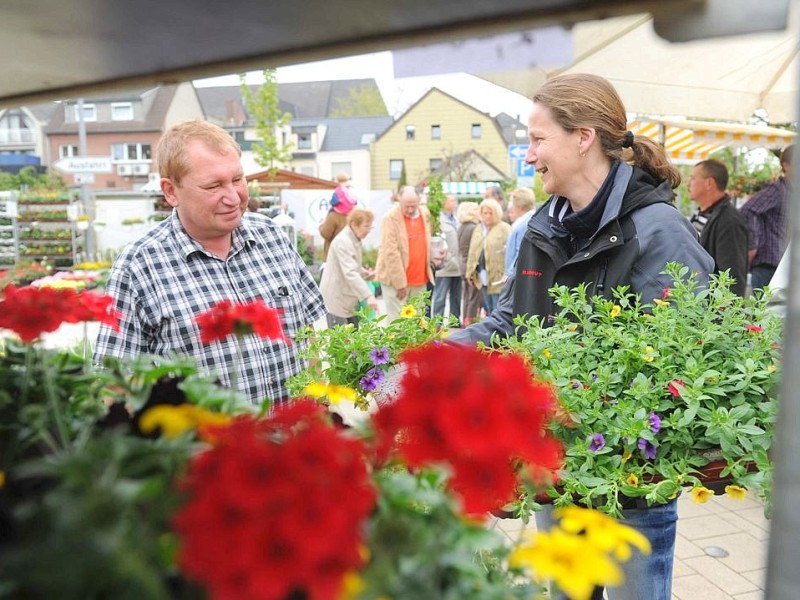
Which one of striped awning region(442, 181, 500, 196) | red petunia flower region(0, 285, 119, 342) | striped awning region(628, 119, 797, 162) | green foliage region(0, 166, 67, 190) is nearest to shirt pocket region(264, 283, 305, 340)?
red petunia flower region(0, 285, 119, 342)

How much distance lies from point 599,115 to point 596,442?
3.84 feet

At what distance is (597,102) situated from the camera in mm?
2348

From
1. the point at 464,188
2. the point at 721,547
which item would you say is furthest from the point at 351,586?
the point at 464,188

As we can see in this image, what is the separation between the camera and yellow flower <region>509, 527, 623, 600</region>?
57 centimetres

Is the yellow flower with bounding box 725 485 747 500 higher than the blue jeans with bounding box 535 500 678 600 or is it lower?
higher

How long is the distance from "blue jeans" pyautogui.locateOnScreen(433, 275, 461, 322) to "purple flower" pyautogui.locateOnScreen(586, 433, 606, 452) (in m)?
7.55

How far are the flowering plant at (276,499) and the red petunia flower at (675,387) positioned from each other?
93cm

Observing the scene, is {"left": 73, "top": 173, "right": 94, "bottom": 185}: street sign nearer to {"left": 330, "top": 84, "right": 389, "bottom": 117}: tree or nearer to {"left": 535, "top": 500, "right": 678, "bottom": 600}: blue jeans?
{"left": 535, "top": 500, "right": 678, "bottom": 600}: blue jeans

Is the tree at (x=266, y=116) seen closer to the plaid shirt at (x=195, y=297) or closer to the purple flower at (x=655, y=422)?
the plaid shirt at (x=195, y=297)

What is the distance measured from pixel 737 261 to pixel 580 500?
13.9ft

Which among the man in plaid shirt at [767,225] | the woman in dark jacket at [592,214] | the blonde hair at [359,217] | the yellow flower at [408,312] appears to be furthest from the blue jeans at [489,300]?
the yellow flower at [408,312]

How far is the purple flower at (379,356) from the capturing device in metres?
1.93

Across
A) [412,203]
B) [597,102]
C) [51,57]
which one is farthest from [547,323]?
[412,203]

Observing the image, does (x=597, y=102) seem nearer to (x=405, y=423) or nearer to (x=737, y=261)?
(x=405, y=423)
